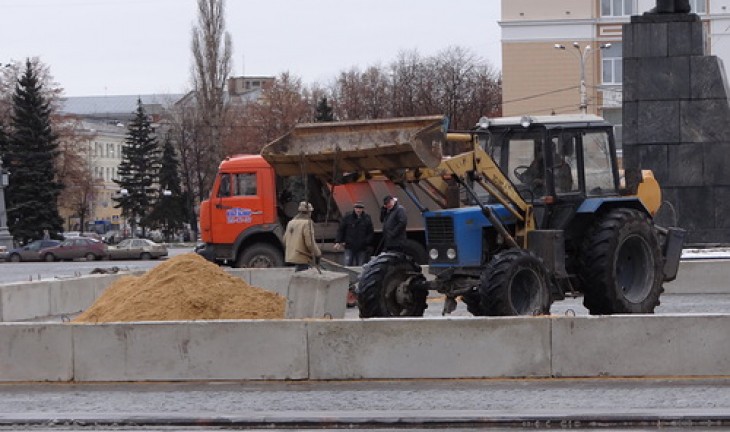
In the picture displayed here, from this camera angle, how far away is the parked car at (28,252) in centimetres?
7556

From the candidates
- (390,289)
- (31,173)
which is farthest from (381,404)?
(31,173)

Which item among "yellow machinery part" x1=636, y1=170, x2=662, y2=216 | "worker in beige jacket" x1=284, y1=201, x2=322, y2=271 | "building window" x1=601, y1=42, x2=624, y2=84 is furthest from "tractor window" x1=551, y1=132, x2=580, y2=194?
"building window" x1=601, y1=42, x2=624, y2=84

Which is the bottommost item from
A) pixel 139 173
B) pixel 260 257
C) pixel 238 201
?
pixel 260 257

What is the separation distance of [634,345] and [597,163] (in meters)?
5.74

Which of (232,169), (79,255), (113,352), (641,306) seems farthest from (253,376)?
(79,255)

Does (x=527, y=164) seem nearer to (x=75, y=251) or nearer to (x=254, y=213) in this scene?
(x=254, y=213)

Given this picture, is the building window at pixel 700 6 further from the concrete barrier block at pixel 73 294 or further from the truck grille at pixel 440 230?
the truck grille at pixel 440 230

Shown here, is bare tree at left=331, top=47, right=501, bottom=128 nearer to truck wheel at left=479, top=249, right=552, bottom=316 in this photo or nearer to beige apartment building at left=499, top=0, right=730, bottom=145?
beige apartment building at left=499, top=0, right=730, bottom=145

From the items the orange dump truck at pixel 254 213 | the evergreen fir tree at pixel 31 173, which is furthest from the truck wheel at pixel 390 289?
the evergreen fir tree at pixel 31 173

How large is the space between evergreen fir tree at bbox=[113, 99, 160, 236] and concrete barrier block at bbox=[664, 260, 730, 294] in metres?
90.0

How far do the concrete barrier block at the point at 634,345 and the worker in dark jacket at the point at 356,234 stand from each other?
13043 millimetres

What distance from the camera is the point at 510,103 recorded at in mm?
83125

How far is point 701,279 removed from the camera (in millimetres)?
27016

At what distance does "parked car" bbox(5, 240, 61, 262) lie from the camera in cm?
7556
